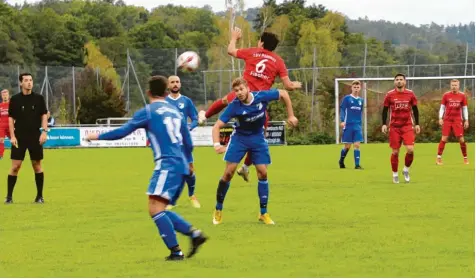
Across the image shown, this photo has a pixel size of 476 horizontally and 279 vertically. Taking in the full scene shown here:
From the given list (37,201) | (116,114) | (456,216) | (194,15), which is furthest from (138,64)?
(194,15)

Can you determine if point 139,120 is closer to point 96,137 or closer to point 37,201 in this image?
point 96,137

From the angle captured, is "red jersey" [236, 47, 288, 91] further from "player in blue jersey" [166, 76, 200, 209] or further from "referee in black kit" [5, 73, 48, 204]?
"referee in black kit" [5, 73, 48, 204]

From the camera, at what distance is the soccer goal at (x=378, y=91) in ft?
155

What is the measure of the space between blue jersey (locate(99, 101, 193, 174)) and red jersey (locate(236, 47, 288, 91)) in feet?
18.5

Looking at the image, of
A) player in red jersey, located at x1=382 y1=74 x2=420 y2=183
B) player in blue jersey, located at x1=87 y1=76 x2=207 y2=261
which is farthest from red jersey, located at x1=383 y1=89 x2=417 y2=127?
player in blue jersey, located at x1=87 y1=76 x2=207 y2=261

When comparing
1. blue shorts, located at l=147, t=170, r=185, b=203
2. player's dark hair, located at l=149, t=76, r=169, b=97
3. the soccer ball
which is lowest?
blue shorts, located at l=147, t=170, r=185, b=203

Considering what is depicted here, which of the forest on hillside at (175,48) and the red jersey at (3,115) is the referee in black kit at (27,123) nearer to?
the red jersey at (3,115)

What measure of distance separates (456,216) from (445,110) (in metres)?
14.1

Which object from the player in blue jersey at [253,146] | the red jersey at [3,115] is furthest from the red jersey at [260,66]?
the red jersey at [3,115]

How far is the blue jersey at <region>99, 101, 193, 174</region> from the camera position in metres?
10.4

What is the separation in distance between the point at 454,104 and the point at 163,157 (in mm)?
18444

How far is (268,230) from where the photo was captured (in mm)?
12945

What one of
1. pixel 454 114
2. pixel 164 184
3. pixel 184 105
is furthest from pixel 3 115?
pixel 164 184

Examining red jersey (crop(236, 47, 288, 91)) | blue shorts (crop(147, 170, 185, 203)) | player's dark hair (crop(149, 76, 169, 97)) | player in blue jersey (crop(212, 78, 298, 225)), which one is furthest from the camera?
red jersey (crop(236, 47, 288, 91))
